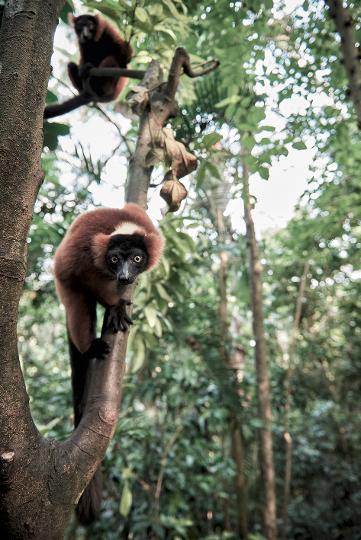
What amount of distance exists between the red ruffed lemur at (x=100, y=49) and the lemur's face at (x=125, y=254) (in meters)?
2.22

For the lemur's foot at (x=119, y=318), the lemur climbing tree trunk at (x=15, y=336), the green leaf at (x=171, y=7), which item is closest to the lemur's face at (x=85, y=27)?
the green leaf at (x=171, y=7)

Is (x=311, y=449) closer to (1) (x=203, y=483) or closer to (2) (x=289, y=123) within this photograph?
(1) (x=203, y=483)

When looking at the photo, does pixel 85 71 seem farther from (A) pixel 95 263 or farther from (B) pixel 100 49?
(A) pixel 95 263

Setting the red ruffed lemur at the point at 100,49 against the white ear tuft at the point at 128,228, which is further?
the red ruffed lemur at the point at 100,49

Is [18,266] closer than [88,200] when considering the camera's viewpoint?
Yes

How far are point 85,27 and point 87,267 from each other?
3.74 m

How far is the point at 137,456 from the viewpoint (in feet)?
15.1

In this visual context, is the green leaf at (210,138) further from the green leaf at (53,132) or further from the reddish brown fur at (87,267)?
the green leaf at (53,132)

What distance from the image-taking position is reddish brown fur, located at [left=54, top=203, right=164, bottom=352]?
2412mm

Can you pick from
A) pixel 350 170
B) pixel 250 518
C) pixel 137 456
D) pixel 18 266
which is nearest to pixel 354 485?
pixel 250 518

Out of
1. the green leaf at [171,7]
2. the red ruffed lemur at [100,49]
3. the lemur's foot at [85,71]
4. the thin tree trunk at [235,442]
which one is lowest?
the thin tree trunk at [235,442]

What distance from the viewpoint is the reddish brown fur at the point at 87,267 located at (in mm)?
2412

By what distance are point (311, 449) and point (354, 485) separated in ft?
2.83

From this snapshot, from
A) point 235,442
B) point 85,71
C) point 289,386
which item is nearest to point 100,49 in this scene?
point 85,71
